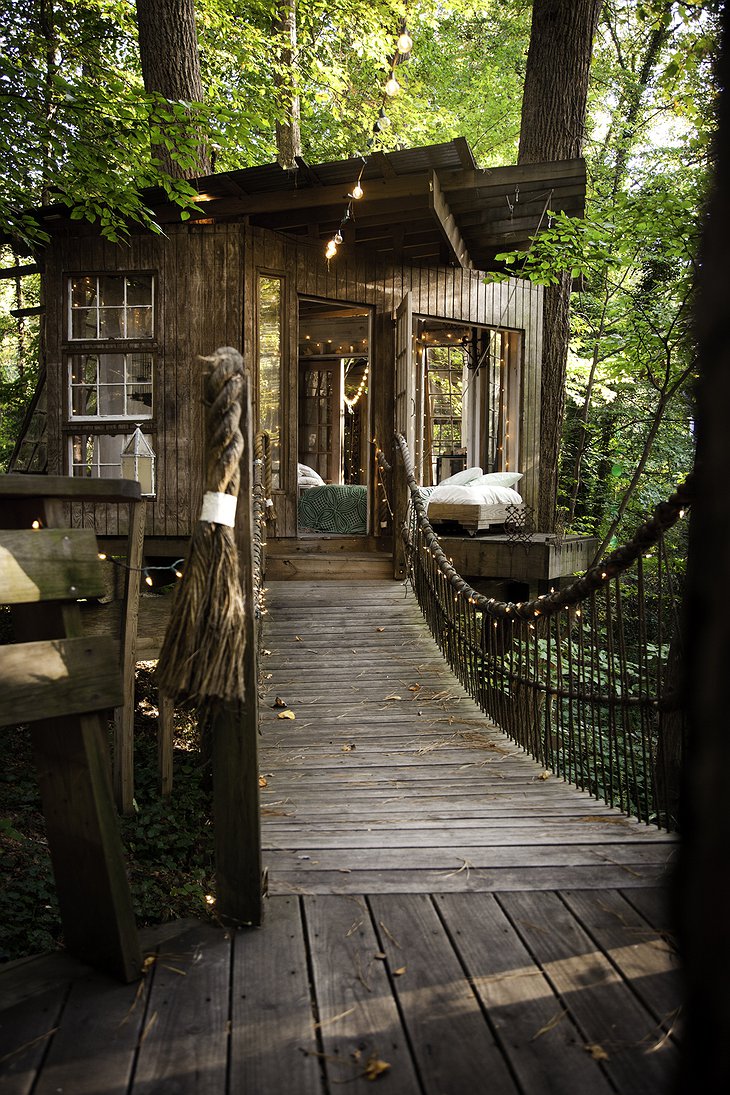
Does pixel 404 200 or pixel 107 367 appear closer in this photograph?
pixel 404 200

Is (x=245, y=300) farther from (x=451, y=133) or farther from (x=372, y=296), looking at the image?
(x=451, y=133)

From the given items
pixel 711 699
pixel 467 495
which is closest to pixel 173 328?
pixel 467 495

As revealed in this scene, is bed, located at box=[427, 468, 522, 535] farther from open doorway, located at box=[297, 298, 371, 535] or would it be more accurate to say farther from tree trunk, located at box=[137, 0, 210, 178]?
tree trunk, located at box=[137, 0, 210, 178]

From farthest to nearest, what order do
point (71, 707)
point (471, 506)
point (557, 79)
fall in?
point (557, 79) → point (471, 506) → point (71, 707)

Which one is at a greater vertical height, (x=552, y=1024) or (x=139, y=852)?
(x=552, y=1024)


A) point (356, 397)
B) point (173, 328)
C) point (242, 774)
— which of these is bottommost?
point (242, 774)

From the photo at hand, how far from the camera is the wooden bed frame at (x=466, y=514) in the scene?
309 inches

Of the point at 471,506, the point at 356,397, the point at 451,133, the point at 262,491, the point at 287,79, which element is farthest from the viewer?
the point at 451,133

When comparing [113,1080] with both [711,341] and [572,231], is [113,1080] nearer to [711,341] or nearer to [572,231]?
[711,341]

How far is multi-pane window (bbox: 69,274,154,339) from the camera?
8078mm

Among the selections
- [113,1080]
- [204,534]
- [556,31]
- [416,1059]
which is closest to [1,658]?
[204,534]

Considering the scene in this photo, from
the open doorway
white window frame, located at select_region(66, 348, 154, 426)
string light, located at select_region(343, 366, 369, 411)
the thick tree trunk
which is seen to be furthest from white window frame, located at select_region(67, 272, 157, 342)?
the thick tree trunk

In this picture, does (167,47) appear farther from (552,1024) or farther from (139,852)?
(552,1024)

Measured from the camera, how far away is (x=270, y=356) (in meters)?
8.16
